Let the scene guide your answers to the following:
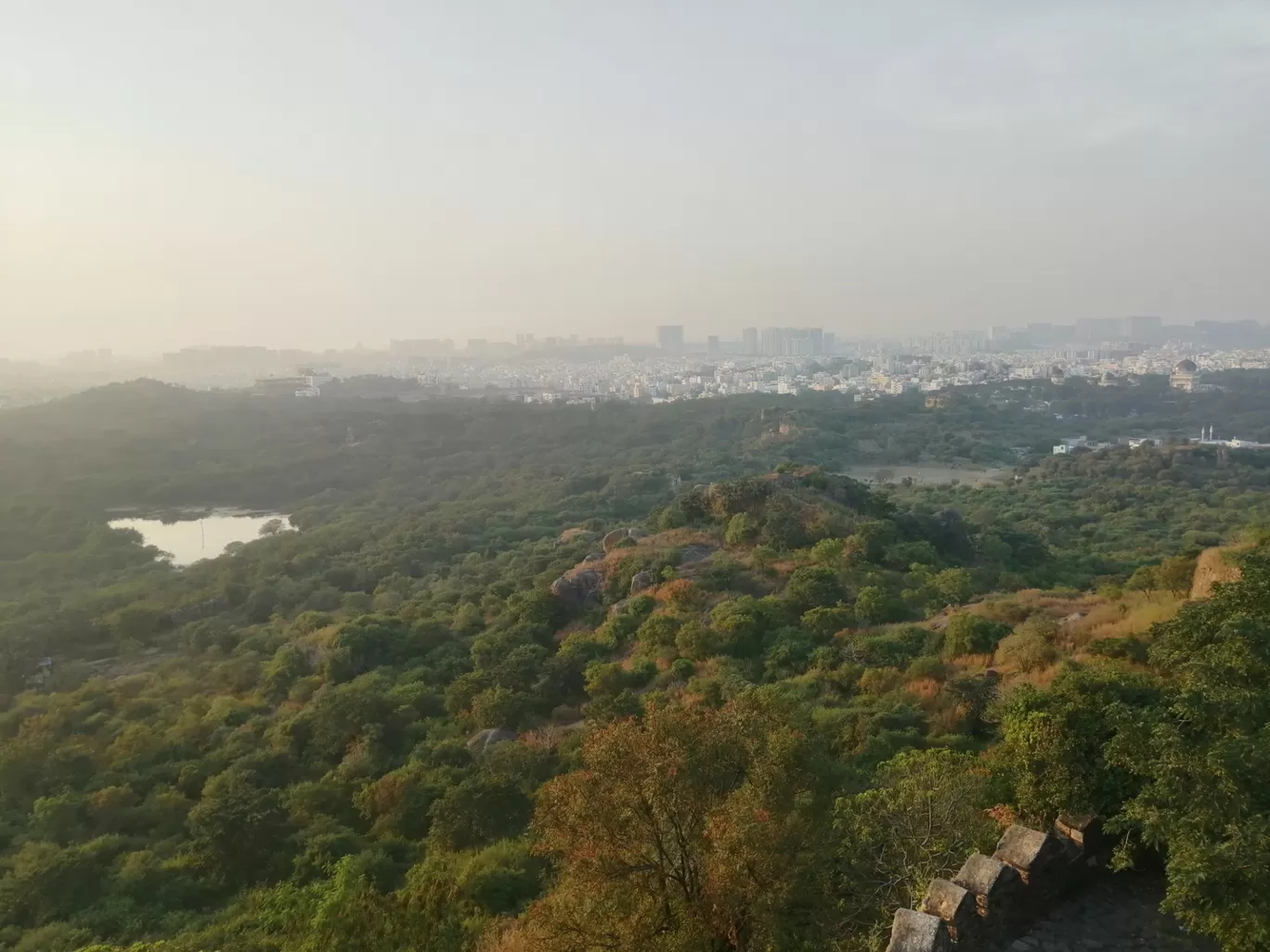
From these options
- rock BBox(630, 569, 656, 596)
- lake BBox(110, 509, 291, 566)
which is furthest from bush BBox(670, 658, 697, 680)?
lake BBox(110, 509, 291, 566)

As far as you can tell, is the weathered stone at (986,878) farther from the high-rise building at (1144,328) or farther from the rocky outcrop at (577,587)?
the high-rise building at (1144,328)

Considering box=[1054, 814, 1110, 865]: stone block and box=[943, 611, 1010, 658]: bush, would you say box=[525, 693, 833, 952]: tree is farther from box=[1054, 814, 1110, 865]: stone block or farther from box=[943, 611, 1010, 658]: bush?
box=[943, 611, 1010, 658]: bush

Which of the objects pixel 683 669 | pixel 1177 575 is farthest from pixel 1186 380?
pixel 683 669

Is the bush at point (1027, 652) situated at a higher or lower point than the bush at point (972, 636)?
higher

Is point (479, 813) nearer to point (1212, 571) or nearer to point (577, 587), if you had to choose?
point (577, 587)

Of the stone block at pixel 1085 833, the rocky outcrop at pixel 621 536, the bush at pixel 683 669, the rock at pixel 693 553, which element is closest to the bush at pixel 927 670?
the bush at pixel 683 669

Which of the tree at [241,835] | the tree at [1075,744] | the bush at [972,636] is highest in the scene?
the tree at [1075,744]

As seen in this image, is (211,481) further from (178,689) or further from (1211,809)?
(1211,809)
